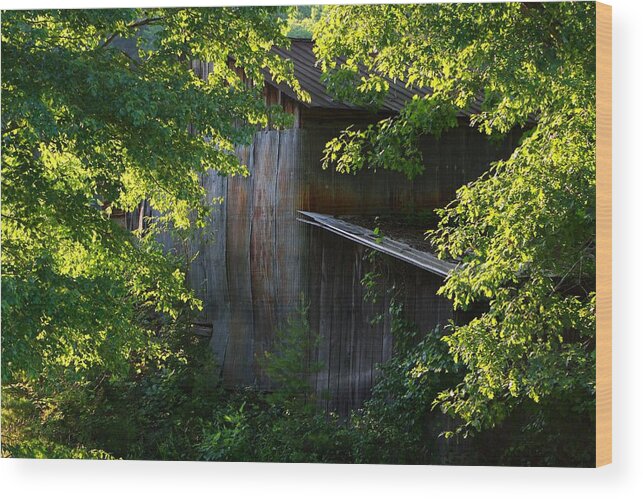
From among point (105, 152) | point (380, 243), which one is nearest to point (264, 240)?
point (380, 243)

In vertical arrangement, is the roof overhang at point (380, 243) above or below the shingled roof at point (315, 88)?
below

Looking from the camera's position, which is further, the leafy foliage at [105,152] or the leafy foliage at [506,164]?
the leafy foliage at [105,152]

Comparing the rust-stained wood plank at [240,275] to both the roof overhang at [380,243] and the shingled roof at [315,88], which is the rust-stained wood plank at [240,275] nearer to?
the roof overhang at [380,243]

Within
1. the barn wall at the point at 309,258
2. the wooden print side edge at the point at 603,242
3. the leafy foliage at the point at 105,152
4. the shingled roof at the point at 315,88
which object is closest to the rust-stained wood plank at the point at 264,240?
the barn wall at the point at 309,258

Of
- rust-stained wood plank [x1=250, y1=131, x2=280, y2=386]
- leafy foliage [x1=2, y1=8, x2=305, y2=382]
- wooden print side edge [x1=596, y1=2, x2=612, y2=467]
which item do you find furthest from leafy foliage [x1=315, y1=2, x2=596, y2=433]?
leafy foliage [x1=2, y1=8, x2=305, y2=382]

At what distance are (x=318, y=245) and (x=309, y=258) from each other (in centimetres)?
9

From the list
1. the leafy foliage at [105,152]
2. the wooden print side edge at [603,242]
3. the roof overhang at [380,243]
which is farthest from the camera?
the leafy foliage at [105,152]

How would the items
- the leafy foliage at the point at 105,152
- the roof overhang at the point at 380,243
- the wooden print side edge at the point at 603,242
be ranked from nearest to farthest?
the wooden print side edge at the point at 603,242, the roof overhang at the point at 380,243, the leafy foliage at the point at 105,152

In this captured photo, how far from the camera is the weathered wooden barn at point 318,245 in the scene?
5816mm

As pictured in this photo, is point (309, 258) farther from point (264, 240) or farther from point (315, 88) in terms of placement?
Answer: point (315, 88)

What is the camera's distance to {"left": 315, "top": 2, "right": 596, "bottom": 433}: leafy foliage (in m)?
5.47

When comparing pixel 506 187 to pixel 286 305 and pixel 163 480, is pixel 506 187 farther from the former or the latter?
pixel 163 480

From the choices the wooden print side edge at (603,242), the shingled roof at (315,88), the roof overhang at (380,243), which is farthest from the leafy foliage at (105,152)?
the wooden print side edge at (603,242)

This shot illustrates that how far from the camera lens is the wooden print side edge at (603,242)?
212 inches
